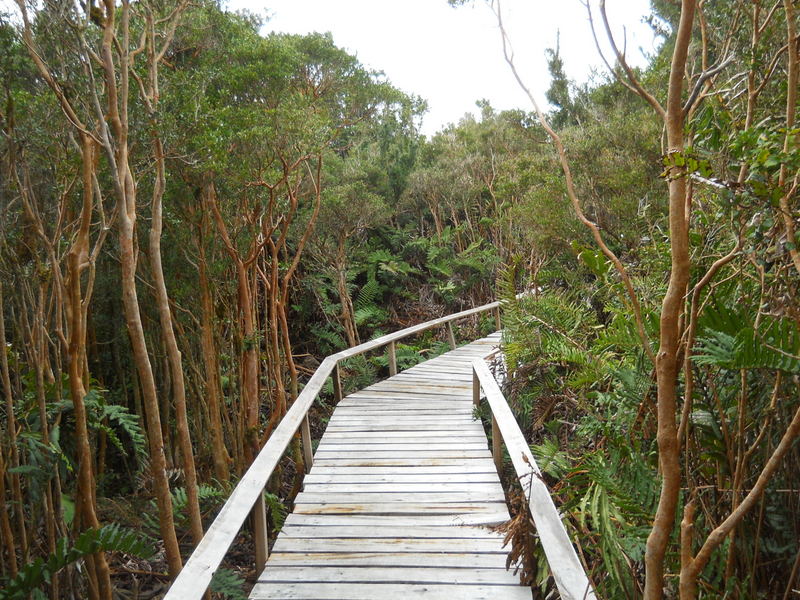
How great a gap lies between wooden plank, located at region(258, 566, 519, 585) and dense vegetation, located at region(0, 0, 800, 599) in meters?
0.25

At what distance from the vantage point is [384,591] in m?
3.06

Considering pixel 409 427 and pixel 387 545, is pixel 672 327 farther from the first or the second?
pixel 409 427

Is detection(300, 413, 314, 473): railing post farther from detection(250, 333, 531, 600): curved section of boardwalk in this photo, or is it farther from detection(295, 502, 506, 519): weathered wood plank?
detection(295, 502, 506, 519): weathered wood plank

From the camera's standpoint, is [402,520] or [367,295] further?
[367,295]

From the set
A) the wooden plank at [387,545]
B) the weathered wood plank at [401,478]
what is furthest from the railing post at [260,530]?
the weathered wood plank at [401,478]

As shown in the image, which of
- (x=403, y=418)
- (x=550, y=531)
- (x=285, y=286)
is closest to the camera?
(x=550, y=531)

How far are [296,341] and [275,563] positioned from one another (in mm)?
12391

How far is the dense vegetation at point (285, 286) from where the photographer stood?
149 cm

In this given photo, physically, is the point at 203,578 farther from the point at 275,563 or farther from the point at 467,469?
the point at 467,469

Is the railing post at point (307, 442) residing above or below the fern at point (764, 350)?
below

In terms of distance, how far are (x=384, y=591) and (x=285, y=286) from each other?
7268 millimetres

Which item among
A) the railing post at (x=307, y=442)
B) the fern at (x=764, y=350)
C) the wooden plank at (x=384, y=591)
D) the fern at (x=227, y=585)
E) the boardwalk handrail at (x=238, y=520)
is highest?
the fern at (x=764, y=350)

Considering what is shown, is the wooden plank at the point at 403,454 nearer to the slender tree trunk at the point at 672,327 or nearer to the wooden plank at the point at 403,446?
the wooden plank at the point at 403,446

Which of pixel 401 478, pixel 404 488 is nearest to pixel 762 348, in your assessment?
pixel 404 488
